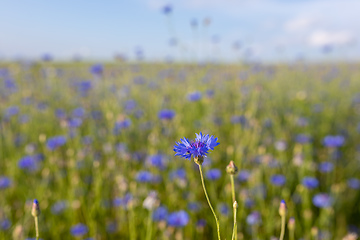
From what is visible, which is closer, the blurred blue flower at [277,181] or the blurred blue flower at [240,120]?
the blurred blue flower at [277,181]

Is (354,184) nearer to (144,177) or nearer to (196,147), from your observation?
(144,177)

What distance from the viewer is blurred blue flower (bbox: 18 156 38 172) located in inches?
91.0

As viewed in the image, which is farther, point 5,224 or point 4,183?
point 4,183

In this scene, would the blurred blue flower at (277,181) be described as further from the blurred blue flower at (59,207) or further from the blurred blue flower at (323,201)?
the blurred blue flower at (59,207)

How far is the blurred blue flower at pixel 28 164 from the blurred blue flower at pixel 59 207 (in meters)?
0.50

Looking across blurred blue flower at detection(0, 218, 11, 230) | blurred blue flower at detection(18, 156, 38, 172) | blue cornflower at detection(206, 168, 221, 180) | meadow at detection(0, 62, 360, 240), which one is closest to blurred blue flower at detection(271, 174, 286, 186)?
meadow at detection(0, 62, 360, 240)

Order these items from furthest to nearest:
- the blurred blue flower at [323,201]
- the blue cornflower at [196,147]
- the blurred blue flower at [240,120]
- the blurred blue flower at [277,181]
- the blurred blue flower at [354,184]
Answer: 1. the blurred blue flower at [240,120]
2. the blurred blue flower at [354,184]
3. the blurred blue flower at [277,181]
4. the blurred blue flower at [323,201]
5. the blue cornflower at [196,147]

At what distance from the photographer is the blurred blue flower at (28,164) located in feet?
7.59

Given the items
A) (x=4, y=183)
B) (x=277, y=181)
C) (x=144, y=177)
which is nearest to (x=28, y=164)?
(x=4, y=183)

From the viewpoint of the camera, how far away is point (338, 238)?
6.31 feet

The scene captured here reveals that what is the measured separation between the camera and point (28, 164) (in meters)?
2.33

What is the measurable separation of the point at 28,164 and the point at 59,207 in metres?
0.56

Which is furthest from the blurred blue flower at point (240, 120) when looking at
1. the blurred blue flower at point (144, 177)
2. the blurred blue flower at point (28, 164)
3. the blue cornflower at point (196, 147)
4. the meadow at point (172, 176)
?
the blue cornflower at point (196, 147)

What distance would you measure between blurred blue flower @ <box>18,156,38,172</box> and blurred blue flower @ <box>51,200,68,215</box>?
50cm
